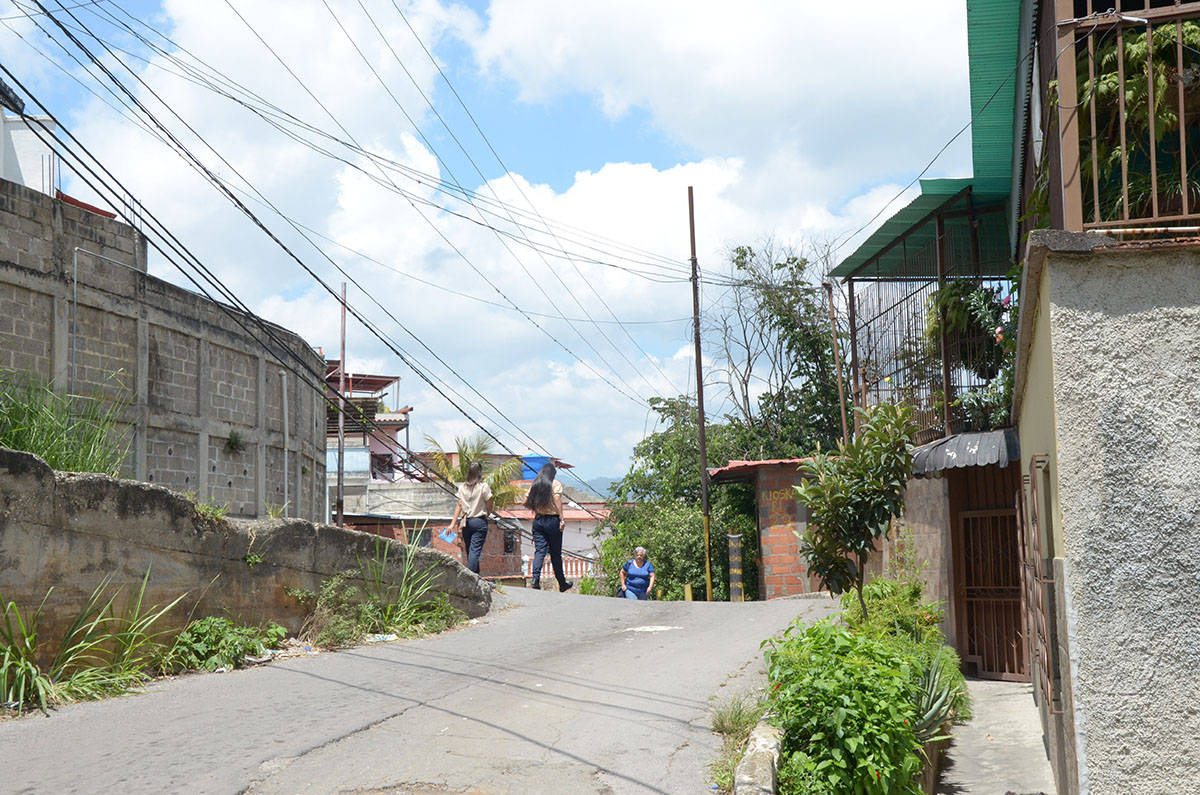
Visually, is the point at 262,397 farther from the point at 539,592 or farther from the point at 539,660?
the point at 539,660

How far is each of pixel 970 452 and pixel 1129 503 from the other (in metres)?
5.99

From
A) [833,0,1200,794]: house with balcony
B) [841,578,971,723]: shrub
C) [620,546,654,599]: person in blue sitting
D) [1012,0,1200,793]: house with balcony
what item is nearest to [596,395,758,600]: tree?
[620,546,654,599]: person in blue sitting

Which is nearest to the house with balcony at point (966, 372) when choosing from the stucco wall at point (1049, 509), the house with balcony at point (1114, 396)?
the house with balcony at point (1114, 396)

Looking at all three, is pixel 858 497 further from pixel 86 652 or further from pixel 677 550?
pixel 677 550

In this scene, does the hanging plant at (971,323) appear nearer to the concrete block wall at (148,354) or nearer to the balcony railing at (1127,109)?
the balcony railing at (1127,109)

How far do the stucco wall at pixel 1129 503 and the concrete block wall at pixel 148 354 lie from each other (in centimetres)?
1279

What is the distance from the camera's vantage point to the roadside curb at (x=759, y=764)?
Answer: 5.12 meters

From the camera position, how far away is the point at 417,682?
8.12 m

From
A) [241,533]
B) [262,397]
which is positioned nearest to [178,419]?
[262,397]

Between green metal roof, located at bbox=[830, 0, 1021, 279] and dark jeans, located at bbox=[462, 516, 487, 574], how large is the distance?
5957mm

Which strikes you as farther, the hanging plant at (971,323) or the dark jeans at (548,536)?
the dark jeans at (548,536)

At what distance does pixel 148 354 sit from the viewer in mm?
15977

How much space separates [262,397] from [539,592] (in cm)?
767

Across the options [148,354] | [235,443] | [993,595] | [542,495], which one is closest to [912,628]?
[993,595]
